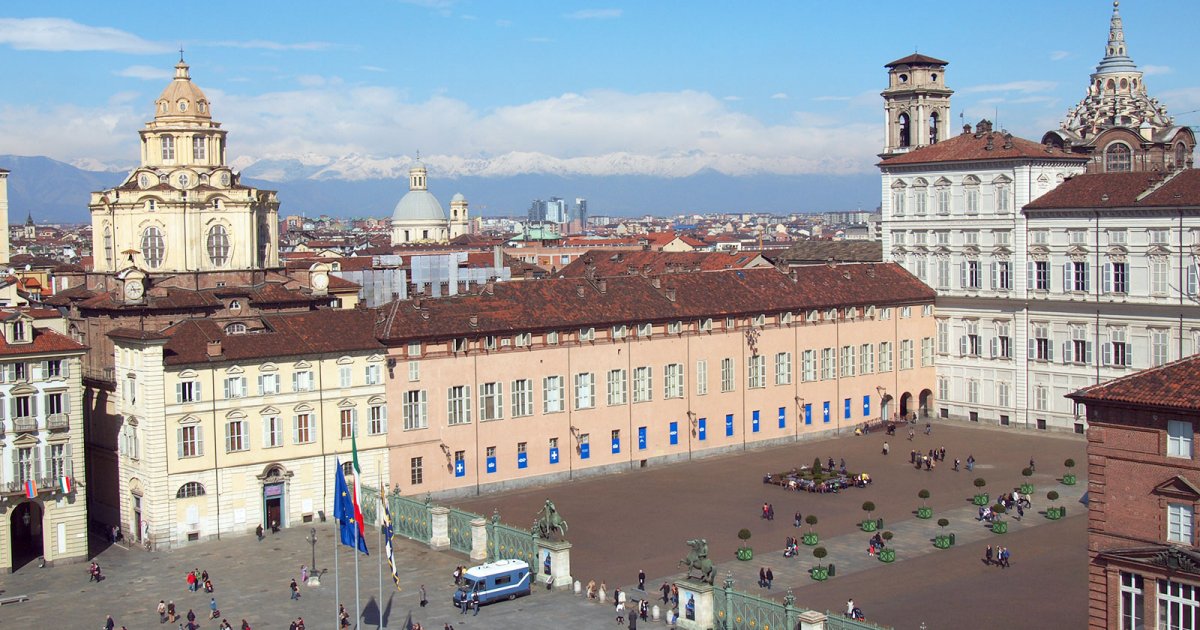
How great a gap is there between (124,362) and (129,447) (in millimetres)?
3905

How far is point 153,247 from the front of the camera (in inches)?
3199

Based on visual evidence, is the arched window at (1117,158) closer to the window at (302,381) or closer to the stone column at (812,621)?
the window at (302,381)

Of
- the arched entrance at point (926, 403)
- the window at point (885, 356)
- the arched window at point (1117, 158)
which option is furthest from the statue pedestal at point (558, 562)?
the arched window at point (1117, 158)

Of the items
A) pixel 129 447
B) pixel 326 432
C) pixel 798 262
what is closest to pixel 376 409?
pixel 326 432

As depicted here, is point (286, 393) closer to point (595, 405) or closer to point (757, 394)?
point (595, 405)

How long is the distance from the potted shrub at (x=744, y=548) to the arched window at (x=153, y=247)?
39576 mm

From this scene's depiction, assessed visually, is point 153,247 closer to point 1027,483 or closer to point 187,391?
point 187,391

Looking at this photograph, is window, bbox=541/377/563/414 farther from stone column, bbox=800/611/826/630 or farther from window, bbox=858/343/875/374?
stone column, bbox=800/611/826/630

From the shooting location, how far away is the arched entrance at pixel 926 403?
94188 mm

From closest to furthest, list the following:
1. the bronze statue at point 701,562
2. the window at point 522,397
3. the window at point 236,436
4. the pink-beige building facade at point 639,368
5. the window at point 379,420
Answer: the bronze statue at point 701,562
the window at point 236,436
the window at point 379,420
the pink-beige building facade at point 639,368
the window at point 522,397

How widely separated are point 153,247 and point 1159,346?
57935 millimetres

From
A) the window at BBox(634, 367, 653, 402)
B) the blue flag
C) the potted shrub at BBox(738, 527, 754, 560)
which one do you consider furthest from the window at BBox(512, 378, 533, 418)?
the blue flag

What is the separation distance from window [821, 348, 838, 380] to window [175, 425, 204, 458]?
39538 mm

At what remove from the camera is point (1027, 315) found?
288 feet
